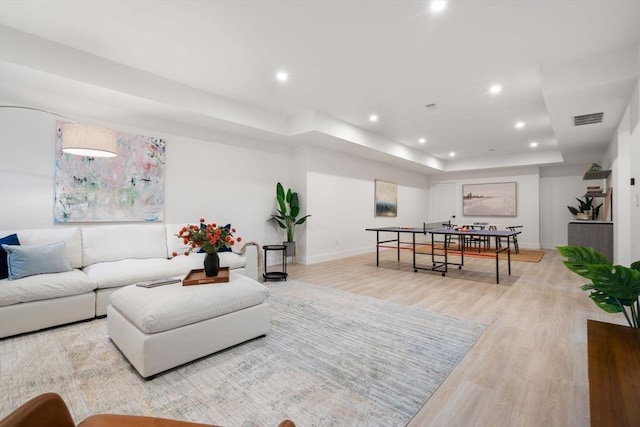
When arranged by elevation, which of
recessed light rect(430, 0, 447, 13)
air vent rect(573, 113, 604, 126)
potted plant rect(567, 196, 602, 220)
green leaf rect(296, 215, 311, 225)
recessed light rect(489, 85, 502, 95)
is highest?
recessed light rect(489, 85, 502, 95)

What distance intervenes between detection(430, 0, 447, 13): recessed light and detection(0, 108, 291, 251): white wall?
390 centimetres

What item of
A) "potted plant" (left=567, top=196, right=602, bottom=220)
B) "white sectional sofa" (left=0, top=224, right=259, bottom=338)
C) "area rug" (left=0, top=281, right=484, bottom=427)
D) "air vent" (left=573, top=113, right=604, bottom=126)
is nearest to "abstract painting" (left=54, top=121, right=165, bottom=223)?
"white sectional sofa" (left=0, top=224, right=259, bottom=338)

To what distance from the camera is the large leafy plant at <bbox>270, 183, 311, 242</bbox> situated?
596cm

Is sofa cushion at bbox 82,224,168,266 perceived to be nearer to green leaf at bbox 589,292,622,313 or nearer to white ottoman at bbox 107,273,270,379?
white ottoman at bbox 107,273,270,379

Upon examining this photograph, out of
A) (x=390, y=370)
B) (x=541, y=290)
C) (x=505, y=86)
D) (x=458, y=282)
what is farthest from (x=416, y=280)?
(x=505, y=86)

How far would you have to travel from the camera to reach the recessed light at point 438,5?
2.45m

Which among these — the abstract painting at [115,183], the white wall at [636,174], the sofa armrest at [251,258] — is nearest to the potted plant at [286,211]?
the sofa armrest at [251,258]

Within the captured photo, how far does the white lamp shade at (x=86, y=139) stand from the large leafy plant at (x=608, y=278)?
4074mm

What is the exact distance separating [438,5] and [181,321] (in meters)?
3.30

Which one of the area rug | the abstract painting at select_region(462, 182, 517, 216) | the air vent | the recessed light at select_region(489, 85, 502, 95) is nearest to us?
the area rug

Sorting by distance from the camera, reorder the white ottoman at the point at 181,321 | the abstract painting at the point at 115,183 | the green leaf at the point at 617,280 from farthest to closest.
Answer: the abstract painting at the point at 115,183 < the white ottoman at the point at 181,321 < the green leaf at the point at 617,280

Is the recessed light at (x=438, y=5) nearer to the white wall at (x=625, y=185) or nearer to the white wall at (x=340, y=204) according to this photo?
the white wall at (x=625, y=185)

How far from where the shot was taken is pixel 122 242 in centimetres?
380

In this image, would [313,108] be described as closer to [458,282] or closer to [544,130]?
[458,282]
